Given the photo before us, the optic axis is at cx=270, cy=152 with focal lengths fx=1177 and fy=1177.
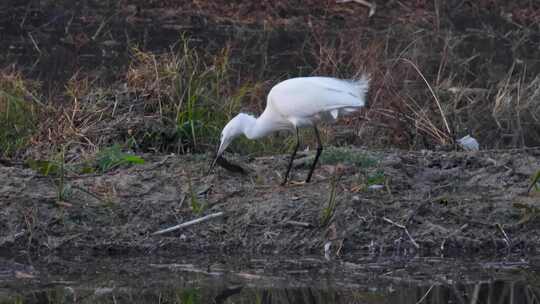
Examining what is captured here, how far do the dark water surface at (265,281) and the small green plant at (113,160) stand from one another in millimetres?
1290

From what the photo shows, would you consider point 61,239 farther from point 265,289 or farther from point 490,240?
point 490,240

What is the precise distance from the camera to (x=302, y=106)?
773cm

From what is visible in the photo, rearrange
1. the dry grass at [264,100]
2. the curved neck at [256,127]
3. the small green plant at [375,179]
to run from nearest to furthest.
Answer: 1. the small green plant at [375,179]
2. the curved neck at [256,127]
3. the dry grass at [264,100]

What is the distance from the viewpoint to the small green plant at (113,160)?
8.08m

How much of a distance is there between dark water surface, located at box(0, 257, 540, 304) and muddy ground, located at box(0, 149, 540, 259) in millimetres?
189

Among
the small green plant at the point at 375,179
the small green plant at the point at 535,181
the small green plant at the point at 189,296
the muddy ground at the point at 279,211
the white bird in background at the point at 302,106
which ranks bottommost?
the small green plant at the point at 189,296

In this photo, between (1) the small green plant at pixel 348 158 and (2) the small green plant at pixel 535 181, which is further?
(1) the small green plant at pixel 348 158

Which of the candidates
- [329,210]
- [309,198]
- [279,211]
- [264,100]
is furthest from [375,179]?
[264,100]

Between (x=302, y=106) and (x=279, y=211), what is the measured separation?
80 centimetres

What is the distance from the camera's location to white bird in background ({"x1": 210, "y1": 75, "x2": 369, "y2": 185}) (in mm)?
7633

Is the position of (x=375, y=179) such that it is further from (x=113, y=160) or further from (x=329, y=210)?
(x=113, y=160)

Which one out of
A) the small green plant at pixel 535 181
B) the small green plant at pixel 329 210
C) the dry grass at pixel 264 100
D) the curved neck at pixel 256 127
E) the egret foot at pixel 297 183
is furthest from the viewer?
the dry grass at pixel 264 100

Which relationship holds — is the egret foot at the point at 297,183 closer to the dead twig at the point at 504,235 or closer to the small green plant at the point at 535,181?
the dead twig at the point at 504,235

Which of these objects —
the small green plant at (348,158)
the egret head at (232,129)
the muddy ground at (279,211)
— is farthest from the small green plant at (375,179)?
the egret head at (232,129)
